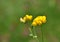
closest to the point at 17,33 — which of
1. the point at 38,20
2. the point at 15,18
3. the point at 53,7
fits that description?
the point at 15,18

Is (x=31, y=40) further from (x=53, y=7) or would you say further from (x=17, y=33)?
(x=53, y=7)

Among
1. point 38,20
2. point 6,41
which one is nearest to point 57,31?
point 6,41

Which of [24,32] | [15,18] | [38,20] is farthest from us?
[15,18]

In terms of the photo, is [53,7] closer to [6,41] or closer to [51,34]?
[51,34]

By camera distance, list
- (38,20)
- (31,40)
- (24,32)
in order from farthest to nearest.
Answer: (24,32) < (31,40) < (38,20)

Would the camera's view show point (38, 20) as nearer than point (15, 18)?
Yes

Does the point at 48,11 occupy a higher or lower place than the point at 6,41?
higher
